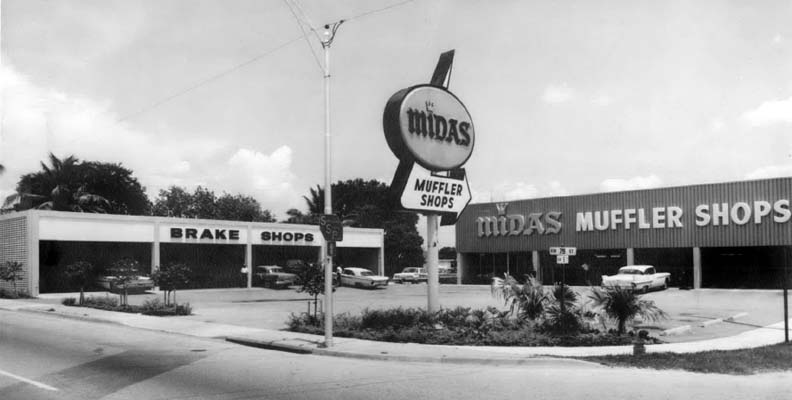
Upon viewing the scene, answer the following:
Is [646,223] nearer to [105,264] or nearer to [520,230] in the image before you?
[520,230]

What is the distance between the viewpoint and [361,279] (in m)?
45.4

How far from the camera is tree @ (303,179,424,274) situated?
73562 mm

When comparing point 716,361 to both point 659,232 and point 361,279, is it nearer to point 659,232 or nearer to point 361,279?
point 659,232

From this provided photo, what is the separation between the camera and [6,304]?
1163 inches

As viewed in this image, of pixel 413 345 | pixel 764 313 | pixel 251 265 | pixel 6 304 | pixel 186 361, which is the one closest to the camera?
pixel 186 361

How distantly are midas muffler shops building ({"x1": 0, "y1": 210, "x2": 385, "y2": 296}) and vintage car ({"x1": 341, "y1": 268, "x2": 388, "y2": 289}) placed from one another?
4.84m

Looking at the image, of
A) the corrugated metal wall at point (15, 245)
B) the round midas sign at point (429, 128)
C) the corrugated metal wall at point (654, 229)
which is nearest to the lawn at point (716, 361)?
the round midas sign at point (429, 128)

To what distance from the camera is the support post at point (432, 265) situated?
1755 centimetres

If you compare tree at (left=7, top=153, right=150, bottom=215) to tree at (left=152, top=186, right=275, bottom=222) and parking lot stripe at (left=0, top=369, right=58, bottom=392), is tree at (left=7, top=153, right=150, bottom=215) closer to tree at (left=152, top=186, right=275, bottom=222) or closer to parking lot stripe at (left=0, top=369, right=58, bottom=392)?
tree at (left=152, top=186, right=275, bottom=222)

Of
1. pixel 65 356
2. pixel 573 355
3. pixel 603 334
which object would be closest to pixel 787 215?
pixel 603 334

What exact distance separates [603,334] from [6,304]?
26.3 metres

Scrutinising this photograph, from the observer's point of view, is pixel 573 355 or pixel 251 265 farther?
pixel 251 265

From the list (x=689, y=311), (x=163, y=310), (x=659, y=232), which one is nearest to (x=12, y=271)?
(x=163, y=310)

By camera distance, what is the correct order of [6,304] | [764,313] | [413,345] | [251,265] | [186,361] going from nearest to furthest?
1. [186,361]
2. [413,345]
3. [764,313]
4. [6,304]
5. [251,265]
